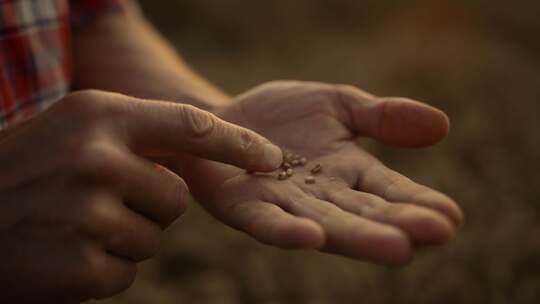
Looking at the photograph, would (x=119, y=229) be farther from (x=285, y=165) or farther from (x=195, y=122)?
(x=285, y=165)

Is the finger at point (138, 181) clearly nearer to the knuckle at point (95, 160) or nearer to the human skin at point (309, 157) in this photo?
the knuckle at point (95, 160)

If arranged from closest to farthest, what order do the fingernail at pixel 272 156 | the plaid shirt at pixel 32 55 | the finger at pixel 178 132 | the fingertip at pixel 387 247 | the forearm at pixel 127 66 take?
the fingertip at pixel 387 247
the finger at pixel 178 132
the fingernail at pixel 272 156
the plaid shirt at pixel 32 55
the forearm at pixel 127 66

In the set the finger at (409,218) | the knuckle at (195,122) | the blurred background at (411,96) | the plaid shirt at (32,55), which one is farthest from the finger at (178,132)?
the blurred background at (411,96)

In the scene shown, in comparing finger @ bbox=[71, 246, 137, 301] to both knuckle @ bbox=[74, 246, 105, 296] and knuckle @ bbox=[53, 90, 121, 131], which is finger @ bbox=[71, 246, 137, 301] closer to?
knuckle @ bbox=[74, 246, 105, 296]

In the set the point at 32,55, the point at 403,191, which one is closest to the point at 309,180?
the point at 403,191

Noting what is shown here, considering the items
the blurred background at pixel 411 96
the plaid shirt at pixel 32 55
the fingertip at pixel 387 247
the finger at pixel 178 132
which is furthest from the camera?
the blurred background at pixel 411 96

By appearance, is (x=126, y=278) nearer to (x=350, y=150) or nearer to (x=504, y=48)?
(x=350, y=150)

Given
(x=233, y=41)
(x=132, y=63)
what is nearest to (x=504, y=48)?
(x=233, y=41)
